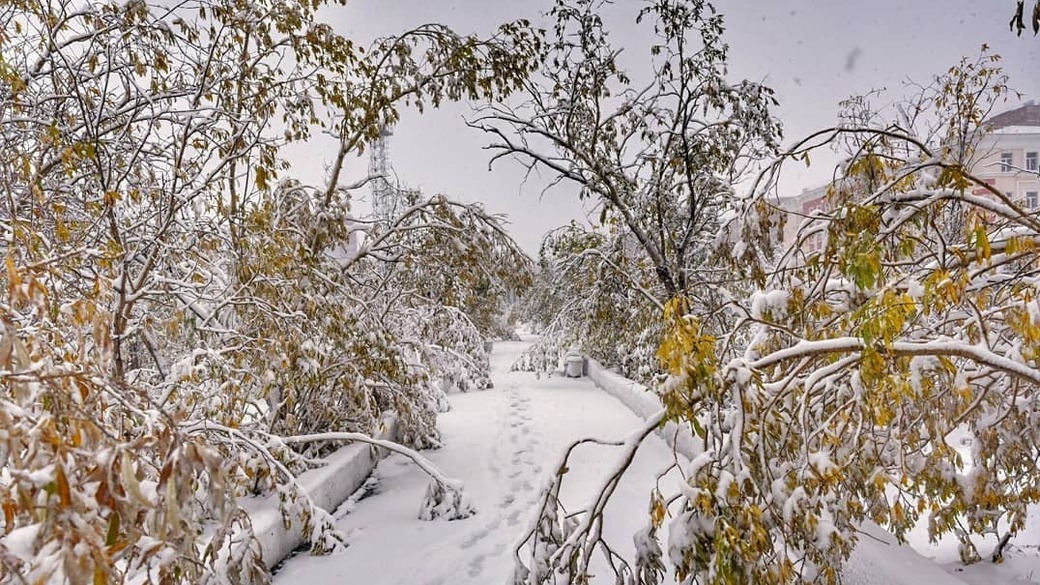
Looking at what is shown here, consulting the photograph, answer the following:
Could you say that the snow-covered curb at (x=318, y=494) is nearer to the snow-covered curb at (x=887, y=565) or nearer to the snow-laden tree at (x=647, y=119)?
the snow-covered curb at (x=887, y=565)

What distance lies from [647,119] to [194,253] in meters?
4.80

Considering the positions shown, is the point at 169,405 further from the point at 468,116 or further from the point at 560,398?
the point at 560,398

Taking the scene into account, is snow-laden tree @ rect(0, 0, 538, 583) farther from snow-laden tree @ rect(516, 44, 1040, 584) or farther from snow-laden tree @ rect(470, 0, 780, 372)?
snow-laden tree @ rect(516, 44, 1040, 584)

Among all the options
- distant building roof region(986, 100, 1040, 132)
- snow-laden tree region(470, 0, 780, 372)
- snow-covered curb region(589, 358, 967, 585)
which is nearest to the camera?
snow-covered curb region(589, 358, 967, 585)

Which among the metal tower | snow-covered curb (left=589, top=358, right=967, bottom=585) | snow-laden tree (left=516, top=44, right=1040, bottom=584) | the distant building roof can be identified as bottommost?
snow-covered curb (left=589, top=358, right=967, bottom=585)

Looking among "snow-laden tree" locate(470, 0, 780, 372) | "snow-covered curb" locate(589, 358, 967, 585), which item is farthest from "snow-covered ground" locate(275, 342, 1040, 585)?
"snow-laden tree" locate(470, 0, 780, 372)

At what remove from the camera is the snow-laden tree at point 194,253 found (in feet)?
4.09

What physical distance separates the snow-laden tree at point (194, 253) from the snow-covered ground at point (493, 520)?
1.50ft

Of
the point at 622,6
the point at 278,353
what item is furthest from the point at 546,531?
the point at 622,6

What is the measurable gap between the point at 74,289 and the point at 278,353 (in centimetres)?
131

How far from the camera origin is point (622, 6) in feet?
19.7

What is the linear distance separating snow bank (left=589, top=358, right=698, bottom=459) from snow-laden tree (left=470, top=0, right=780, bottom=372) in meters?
1.66

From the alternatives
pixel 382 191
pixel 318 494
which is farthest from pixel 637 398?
pixel 318 494

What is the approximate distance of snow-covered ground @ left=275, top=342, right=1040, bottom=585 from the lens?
3.95 meters
